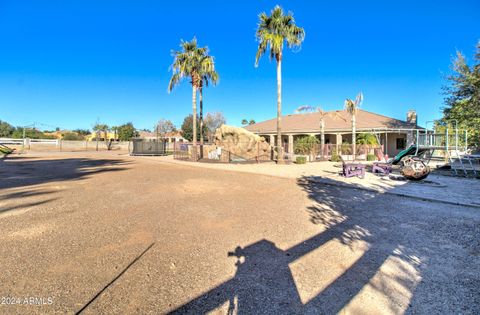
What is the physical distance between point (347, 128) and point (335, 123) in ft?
9.57

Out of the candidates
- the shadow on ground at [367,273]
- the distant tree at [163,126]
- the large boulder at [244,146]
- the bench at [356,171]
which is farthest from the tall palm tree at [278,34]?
the distant tree at [163,126]

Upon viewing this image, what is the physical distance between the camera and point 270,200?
6.98 meters

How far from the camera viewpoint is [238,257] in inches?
137

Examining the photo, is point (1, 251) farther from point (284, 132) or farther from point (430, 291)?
point (284, 132)

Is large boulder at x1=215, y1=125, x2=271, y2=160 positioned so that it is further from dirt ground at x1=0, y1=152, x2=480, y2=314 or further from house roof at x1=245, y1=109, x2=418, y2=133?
dirt ground at x1=0, y1=152, x2=480, y2=314

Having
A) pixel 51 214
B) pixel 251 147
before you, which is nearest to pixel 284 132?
pixel 251 147

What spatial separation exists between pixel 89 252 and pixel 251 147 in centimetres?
1811

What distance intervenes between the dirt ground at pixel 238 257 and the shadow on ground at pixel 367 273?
0.02 metres

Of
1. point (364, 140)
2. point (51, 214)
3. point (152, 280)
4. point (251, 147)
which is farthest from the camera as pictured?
point (364, 140)

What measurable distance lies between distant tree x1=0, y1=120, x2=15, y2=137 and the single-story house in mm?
84360

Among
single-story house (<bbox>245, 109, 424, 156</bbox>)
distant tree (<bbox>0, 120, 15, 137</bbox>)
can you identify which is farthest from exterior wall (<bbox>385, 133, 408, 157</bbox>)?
distant tree (<bbox>0, 120, 15, 137</bbox>)

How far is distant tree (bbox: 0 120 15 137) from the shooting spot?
75062mm

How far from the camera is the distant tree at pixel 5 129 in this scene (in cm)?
7506

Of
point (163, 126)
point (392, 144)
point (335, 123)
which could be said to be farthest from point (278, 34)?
point (163, 126)
